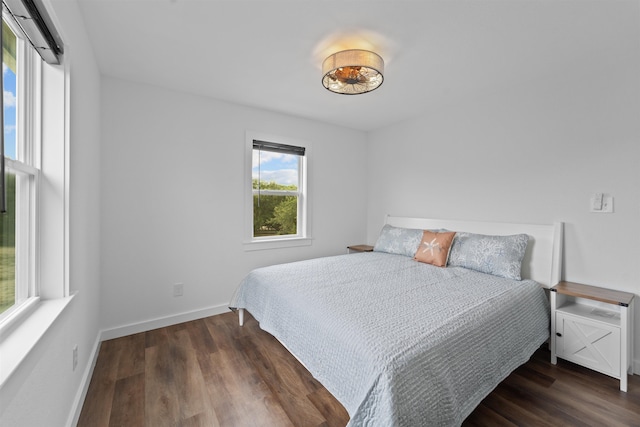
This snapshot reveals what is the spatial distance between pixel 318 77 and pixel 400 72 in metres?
0.71

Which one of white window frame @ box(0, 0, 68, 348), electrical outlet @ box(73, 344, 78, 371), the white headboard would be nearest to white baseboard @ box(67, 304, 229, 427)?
electrical outlet @ box(73, 344, 78, 371)

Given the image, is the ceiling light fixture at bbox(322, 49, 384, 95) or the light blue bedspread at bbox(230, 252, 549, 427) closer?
the light blue bedspread at bbox(230, 252, 549, 427)

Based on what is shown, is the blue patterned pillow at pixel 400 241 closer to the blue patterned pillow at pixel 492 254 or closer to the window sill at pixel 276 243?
the blue patterned pillow at pixel 492 254

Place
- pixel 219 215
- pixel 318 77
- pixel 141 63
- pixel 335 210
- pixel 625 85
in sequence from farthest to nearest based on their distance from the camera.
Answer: pixel 335 210 → pixel 219 215 → pixel 318 77 → pixel 141 63 → pixel 625 85

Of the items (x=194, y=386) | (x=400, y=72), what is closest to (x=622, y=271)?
(x=400, y=72)

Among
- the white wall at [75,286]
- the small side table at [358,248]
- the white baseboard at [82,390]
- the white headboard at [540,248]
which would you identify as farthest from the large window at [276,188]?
the white headboard at [540,248]

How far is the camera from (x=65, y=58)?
1452mm

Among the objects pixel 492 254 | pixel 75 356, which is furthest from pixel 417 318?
pixel 75 356

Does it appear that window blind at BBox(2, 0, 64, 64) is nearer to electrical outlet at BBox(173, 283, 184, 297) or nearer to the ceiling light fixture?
the ceiling light fixture

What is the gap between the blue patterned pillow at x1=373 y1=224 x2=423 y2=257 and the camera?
320 cm

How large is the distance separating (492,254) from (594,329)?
0.81 metres

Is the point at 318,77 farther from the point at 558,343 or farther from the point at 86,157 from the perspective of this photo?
the point at 558,343

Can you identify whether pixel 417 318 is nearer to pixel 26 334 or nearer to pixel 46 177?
pixel 26 334

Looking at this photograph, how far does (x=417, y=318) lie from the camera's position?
160cm
